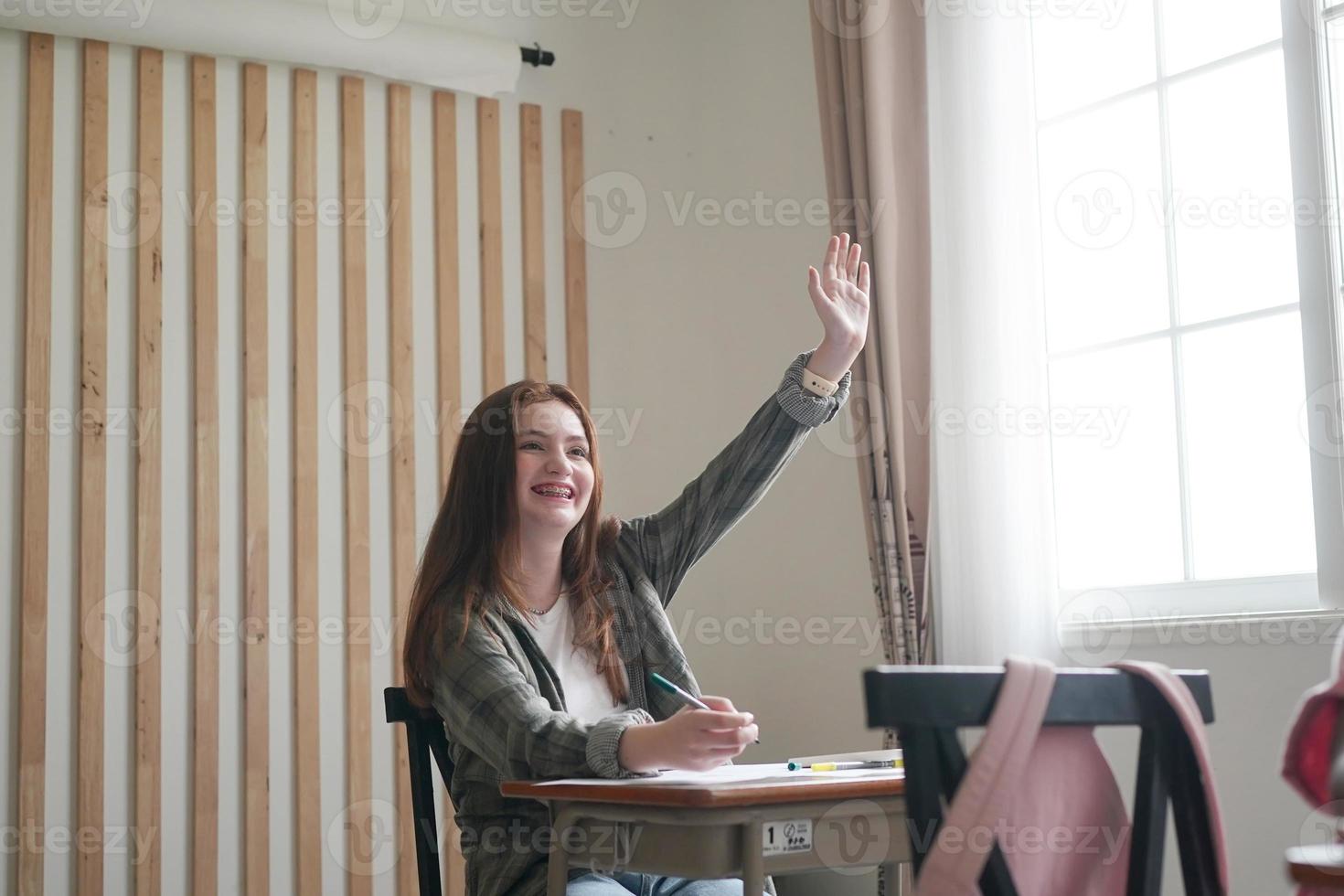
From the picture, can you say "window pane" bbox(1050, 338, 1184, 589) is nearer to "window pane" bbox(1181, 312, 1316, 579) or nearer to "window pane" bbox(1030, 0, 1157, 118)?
"window pane" bbox(1181, 312, 1316, 579)

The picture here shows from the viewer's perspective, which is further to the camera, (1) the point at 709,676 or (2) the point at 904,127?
(1) the point at 709,676

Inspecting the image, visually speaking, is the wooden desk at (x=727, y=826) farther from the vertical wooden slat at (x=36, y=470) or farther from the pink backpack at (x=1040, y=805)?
the vertical wooden slat at (x=36, y=470)

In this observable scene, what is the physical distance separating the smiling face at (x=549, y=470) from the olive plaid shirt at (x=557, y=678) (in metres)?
0.16

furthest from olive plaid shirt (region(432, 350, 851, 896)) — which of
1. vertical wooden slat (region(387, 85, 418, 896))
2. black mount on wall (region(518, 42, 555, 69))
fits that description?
black mount on wall (region(518, 42, 555, 69))

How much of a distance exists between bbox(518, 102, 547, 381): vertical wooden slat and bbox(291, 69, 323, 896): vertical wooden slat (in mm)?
606

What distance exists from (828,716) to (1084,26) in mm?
1872

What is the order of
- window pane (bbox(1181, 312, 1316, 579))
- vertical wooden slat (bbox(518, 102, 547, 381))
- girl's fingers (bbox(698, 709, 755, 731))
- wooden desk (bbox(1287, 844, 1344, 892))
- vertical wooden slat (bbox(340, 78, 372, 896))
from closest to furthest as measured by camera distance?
wooden desk (bbox(1287, 844, 1344, 892)), girl's fingers (bbox(698, 709, 755, 731)), window pane (bbox(1181, 312, 1316, 579)), vertical wooden slat (bbox(340, 78, 372, 896)), vertical wooden slat (bbox(518, 102, 547, 381))

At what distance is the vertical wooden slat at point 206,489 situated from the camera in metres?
3.47

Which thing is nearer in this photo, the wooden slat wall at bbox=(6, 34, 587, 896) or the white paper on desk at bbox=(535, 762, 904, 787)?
the white paper on desk at bbox=(535, 762, 904, 787)

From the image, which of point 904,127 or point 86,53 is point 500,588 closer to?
point 904,127

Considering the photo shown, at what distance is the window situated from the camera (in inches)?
107

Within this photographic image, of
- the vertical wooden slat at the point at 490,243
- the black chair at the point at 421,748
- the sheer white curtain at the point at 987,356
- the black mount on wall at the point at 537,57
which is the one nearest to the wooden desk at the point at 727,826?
the black chair at the point at 421,748

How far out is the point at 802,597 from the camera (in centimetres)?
397

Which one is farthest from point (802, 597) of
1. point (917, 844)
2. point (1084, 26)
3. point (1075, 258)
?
point (917, 844)
